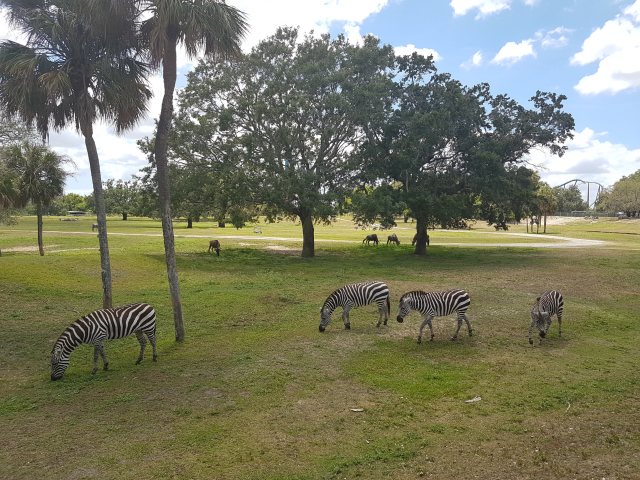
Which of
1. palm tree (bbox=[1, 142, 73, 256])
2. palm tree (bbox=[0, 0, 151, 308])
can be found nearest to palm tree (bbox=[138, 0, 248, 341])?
palm tree (bbox=[0, 0, 151, 308])

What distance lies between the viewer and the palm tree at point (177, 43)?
13.4 meters

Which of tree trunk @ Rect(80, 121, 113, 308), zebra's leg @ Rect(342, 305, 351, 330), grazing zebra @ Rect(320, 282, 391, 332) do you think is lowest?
zebra's leg @ Rect(342, 305, 351, 330)

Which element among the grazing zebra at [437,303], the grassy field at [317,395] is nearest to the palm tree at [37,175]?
the grassy field at [317,395]

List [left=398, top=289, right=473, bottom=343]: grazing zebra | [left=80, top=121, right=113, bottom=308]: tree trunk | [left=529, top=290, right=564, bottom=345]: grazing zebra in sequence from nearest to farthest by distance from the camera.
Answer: [left=529, top=290, right=564, bottom=345]: grazing zebra
[left=398, top=289, right=473, bottom=343]: grazing zebra
[left=80, top=121, right=113, bottom=308]: tree trunk

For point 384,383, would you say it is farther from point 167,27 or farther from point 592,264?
point 592,264

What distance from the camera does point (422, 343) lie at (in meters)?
13.5

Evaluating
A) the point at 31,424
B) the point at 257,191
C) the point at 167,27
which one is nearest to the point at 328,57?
the point at 257,191

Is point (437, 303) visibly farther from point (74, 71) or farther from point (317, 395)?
point (74, 71)

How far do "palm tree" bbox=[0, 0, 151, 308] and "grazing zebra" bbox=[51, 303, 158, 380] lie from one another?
4.39 m

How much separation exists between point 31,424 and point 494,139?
126ft

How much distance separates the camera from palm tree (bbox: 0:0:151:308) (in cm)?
1470

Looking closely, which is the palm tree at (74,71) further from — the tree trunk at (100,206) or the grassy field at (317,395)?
the grassy field at (317,395)

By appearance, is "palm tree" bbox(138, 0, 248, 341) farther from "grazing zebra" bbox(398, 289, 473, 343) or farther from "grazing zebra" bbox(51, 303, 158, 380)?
"grazing zebra" bbox(398, 289, 473, 343)

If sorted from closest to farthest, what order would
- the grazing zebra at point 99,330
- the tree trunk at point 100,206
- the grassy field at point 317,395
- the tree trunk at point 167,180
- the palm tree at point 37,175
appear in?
the grassy field at point 317,395 → the grazing zebra at point 99,330 → the tree trunk at point 167,180 → the tree trunk at point 100,206 → the palm tree at point 37,175
